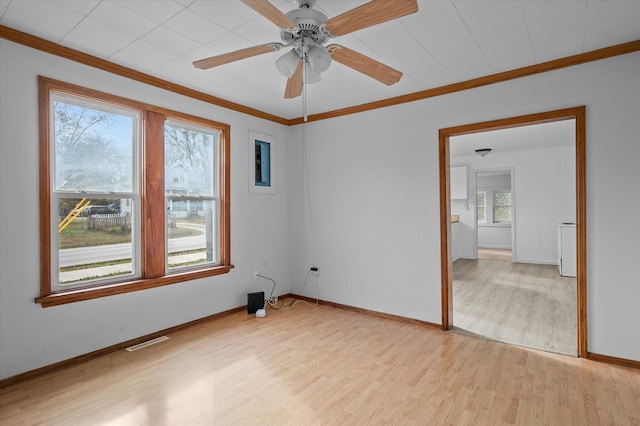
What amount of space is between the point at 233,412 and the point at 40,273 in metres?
1.87

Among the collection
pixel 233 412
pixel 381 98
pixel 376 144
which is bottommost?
pixel 233 412

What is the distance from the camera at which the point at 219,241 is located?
4023 mm

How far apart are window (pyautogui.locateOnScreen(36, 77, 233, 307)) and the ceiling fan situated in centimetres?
142

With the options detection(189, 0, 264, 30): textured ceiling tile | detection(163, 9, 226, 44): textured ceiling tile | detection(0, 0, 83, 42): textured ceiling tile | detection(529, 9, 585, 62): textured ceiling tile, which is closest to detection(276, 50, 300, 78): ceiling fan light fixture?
detection(189, 0, 264, 30): textured ceiling tile

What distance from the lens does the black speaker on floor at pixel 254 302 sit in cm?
406

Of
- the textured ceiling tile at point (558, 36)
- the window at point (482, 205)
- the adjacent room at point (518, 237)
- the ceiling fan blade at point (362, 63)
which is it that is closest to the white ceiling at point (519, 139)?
the adjacent room at point (518, 237)

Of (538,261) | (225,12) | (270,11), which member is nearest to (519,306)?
(538,261)

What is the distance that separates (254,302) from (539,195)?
6605 mm

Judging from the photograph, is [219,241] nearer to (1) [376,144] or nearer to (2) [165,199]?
(2) [165,199]

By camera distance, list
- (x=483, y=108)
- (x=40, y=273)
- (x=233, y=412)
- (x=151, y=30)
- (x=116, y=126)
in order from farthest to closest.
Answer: (x=483, y=108), (x=116, y=126), (x=40, y=273), (x=151, y=30), (x=233, y=412)

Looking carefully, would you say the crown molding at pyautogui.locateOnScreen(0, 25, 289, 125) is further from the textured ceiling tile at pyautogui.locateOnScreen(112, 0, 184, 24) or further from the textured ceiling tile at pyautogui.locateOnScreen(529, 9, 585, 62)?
the textured ceiling tile at pyautogui.locateOnScreen(529, 9, 585, 62)

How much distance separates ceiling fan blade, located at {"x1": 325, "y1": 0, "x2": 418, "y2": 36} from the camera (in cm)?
157

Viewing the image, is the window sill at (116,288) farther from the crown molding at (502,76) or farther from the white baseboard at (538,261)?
the white baseboard at (538,261)

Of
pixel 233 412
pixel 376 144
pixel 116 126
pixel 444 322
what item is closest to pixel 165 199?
pixel 116 126
